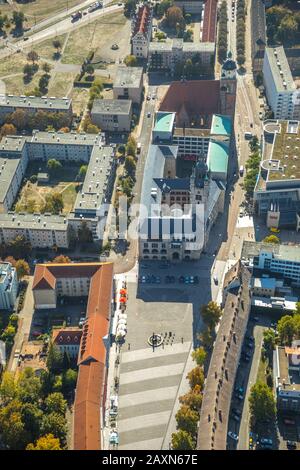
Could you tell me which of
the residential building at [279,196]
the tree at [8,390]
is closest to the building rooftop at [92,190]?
the residential building at [279,196]

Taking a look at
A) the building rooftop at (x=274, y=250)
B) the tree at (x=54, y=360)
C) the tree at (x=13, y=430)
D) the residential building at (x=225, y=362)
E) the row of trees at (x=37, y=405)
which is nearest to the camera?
the residential building at (x=225, y=362)

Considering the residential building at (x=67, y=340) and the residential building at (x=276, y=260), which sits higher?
the residential building at (x=276, y=260)

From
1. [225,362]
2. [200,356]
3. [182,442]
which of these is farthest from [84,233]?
[182,442]

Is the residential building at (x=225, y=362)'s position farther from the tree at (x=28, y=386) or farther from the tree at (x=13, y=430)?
the tree at (x=28, y=386)

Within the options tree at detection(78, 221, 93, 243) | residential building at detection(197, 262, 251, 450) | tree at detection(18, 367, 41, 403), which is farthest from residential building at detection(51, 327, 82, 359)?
tree at detection(78, 221, 93, 243)

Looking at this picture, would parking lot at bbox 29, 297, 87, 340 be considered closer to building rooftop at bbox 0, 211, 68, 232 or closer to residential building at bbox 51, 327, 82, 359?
residential building at bbox 51, 327, 82, 359

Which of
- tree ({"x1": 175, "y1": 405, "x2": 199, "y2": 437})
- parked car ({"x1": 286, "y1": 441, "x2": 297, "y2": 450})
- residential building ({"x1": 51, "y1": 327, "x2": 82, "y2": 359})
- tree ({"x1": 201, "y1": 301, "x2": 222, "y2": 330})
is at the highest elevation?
tree ({"x1": 201, "y1": 301, "x2": 222, "y2": 330})

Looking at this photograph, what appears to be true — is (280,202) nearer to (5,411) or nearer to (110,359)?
(110,359)
